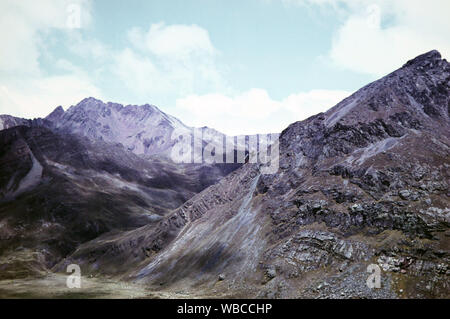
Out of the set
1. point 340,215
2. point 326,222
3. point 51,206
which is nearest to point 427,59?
point 340,215

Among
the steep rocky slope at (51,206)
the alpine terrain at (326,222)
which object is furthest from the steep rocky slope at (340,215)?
the steep rocky slope at (51,206)

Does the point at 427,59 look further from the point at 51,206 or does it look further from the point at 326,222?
the point at 51,206

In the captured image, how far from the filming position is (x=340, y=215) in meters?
51.1

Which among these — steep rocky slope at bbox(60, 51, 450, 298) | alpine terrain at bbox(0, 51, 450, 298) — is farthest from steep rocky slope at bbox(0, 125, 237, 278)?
steep rocky slope at bbox(60, 51, 450, 298)

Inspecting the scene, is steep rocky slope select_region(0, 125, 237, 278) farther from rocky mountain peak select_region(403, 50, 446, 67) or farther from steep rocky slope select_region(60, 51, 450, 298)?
rocky mountain peak select_region(403, 50, 446, 67)

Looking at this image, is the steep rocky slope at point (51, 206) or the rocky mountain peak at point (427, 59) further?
the steep rocky slope at point (51, 206)

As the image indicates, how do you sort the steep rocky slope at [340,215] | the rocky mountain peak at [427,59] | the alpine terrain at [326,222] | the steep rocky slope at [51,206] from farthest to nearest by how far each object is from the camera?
the steep rocky slope at [51,206] → the rocky mountain peak at [427,59] → the alpine terrain at [326,222] → the steep rocky slope at [340,215]

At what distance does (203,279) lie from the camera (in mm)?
58938

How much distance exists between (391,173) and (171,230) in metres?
59.3

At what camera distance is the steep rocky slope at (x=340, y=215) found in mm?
41750

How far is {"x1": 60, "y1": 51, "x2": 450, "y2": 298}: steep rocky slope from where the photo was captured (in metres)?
41.8

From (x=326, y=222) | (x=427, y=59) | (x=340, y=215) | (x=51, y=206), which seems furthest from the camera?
(x=51, y=206)

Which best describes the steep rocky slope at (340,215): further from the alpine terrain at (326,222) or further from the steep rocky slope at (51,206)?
the steep rocky slope at (51,206)
